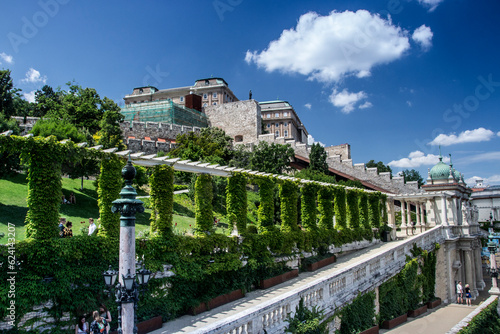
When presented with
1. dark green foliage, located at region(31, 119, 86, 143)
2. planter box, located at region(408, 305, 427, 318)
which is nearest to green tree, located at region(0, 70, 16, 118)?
dark green foliage, located at region(31, 119, 86, 143)

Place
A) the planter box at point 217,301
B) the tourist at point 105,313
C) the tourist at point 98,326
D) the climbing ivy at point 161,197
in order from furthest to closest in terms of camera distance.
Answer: the climbing ivy at point 161,197, the planter box at point 217,301, the tourist at point 105,313, the tourist at point 98,326

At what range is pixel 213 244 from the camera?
13.7 metres

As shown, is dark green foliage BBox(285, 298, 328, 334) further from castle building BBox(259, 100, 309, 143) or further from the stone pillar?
castle building BBox(259, 100, 309, 143)

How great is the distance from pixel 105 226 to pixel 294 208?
33.7ft

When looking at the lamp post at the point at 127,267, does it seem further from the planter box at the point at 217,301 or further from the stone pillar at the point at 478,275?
the stone pillar at the point at 478,275

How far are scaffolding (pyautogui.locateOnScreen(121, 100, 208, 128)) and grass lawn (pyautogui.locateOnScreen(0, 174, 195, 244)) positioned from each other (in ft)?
112

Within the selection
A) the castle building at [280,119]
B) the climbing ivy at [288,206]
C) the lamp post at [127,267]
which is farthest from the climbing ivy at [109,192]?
the castle building at [280,119]

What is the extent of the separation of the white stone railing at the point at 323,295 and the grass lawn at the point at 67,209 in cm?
616

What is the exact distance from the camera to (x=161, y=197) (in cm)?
1305

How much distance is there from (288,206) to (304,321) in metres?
9.97

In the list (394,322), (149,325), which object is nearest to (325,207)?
(394,322)

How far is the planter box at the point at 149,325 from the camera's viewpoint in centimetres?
977

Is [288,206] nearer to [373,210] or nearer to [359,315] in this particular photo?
[359,315]

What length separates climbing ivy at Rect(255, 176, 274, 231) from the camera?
17.2 meters
